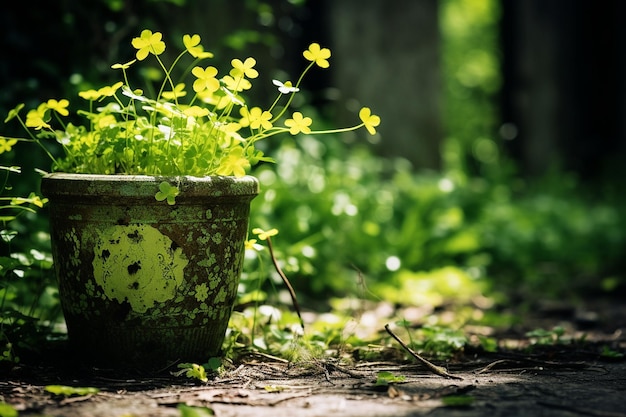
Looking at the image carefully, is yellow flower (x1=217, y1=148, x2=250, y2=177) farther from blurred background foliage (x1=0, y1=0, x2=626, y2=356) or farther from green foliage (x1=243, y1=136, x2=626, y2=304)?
green foliage (x1=243, y1=136, x2=626, y2=304)

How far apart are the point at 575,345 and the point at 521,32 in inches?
250

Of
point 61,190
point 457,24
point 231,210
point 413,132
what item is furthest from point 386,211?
point 457,24

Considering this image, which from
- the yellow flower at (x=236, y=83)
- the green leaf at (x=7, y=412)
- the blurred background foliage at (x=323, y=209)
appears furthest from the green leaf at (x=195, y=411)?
the yellow flower at (x=236, y=83)

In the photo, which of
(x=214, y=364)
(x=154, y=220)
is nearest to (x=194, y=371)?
(x=214, y=364)

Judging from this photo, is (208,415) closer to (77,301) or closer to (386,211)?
(77,301)

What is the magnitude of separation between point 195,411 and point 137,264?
0.58 m

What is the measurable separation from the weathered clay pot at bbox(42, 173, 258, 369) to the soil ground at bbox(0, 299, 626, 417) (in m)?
0.11

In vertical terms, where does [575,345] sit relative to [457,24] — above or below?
below

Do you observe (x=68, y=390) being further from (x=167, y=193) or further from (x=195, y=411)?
(x=167, y=193)

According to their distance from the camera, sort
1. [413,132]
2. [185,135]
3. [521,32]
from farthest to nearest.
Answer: [521,32] → [413,132] → [185,135]

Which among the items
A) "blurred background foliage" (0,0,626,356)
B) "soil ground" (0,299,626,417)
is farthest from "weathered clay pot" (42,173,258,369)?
"blurred background foliage" (0,0,626,356)

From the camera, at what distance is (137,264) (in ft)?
6.27

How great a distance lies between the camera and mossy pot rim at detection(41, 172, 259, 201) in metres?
1.86

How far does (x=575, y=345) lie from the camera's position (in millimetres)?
2580
